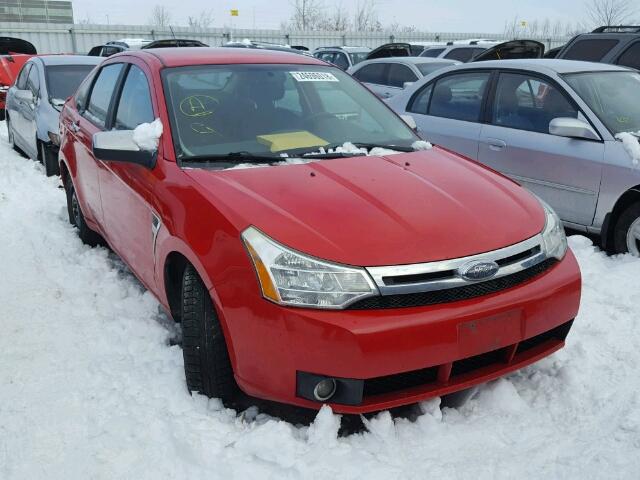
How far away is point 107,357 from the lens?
322cm

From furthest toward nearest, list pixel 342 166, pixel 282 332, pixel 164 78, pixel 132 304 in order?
pixel 132 304 → pixel 164 78 → pixel 342 166 → pixel 282 332

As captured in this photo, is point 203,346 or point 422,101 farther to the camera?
point 422,101

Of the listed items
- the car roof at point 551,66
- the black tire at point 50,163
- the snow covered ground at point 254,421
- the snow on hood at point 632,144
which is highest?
the car roof at point 551,66

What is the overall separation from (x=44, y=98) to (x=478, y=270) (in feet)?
23.2

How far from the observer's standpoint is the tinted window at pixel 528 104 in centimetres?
515

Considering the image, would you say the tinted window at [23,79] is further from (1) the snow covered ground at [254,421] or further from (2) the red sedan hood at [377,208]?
(2) the red sedan hood at [377,208]

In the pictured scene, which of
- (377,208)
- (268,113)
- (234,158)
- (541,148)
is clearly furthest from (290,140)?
(541,148)

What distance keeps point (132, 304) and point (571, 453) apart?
260 cm

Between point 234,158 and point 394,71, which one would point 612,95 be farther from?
point 394,71

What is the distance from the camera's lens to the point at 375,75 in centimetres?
1102

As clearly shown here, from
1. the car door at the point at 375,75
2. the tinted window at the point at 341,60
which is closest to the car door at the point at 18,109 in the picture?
the car door at the point at 375,75

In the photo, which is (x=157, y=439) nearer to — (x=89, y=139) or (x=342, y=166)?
(x=342, y=166)

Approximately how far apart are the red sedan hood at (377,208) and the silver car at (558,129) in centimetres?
185

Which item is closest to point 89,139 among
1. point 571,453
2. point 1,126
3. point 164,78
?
point 164,78
